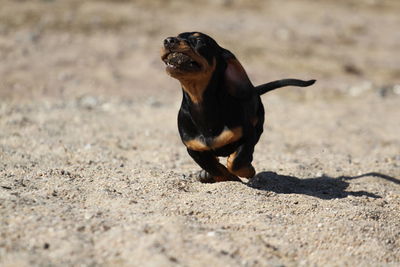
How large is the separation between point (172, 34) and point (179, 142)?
5.26m

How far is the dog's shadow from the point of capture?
208 inches

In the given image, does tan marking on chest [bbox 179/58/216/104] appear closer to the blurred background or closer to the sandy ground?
the sandy ground

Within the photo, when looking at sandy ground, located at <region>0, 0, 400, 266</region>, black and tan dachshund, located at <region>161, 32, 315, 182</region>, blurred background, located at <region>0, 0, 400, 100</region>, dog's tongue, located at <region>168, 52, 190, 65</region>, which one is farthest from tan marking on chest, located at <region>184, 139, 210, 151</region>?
blurred background, located at <region>0, 0, 400, 100</region>

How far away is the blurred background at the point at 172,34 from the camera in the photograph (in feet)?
34.0

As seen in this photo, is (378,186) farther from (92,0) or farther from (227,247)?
(92,0)

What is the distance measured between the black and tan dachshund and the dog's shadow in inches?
18.1

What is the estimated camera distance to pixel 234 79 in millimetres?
4727

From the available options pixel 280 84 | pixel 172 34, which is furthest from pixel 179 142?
pixel 172 34

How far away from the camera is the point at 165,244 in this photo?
3.80m

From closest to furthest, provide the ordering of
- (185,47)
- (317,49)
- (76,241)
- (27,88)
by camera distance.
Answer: (76,241)
(185,47)
(27,88)
(317,49)

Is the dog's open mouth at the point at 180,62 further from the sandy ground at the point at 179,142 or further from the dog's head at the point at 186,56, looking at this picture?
the sandy ground at the point at 179,142

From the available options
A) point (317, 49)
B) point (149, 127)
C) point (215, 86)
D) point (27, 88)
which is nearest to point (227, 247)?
point (215, 86)

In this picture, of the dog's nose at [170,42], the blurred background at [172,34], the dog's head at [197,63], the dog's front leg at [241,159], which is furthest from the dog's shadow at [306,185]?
the blurred background at [172,34]

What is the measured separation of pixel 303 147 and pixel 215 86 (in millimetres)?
2991
